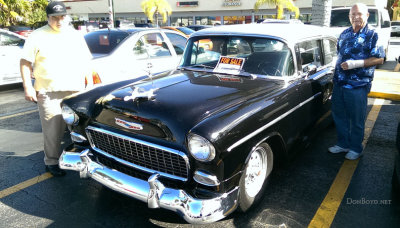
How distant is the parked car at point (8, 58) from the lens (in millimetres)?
7941

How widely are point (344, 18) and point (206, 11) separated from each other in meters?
26.5

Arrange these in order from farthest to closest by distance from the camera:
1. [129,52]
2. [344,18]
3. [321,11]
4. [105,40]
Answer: [344,18] → [321,11] → [105,40] → [129,52]

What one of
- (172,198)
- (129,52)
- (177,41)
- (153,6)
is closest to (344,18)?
(177,41)

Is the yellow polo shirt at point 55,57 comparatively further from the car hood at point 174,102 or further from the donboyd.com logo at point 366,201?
the donboyd.com logo at point 366,201

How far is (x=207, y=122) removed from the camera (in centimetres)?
236

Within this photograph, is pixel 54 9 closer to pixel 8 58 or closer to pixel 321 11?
pixel 8 58

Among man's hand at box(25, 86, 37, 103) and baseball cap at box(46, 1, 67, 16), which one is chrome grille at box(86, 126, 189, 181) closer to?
man's hand at box(25, 86, 37, 103)

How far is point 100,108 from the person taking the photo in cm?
289

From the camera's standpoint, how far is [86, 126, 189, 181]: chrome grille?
2455 millimetres

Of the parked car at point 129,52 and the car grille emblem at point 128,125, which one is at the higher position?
the parked car at point 129,52

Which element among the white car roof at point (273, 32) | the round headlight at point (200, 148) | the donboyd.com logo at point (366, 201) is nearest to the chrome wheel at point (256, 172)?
the round headlight at point (200, 148)

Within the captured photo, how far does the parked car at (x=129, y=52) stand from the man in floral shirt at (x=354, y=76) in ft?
8.04

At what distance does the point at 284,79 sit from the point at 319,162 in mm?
1291

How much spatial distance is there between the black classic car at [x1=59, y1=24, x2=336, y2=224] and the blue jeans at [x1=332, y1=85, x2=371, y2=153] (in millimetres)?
224
